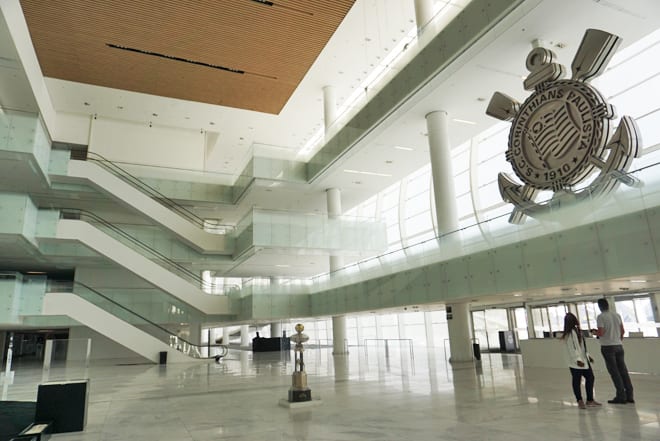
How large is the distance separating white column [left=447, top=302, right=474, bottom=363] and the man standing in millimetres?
9995

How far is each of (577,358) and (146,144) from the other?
30.4 m

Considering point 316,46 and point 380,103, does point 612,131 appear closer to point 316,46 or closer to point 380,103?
point 380,103

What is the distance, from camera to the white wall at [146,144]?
30.7 metres

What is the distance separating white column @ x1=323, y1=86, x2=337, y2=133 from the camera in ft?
87.9

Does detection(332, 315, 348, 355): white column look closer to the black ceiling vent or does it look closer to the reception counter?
the reception counter

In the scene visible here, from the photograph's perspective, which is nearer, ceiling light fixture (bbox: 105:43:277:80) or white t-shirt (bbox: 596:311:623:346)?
white t-shirt (bbox: 596:311:623:346)

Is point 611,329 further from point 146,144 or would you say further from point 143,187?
point 146,144

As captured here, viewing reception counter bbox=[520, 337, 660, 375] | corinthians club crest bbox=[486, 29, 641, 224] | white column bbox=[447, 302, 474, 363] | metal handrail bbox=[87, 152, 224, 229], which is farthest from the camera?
metal handrail bbox=[87, 152, 224, 229]

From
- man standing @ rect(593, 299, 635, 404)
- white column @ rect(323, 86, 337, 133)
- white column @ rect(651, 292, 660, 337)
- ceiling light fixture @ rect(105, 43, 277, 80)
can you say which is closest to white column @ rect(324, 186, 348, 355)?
white column @ rect(323, 86, 337, 133)

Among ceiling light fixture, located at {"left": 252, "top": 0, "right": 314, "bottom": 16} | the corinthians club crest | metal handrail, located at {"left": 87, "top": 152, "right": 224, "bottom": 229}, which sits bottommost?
the corinthians club crest

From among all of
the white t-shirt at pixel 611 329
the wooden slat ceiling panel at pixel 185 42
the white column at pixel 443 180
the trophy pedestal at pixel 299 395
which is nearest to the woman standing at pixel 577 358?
the white t-shirt at pixel 611 329

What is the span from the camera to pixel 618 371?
760cm

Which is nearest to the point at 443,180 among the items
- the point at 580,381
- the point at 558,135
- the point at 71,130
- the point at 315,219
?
the point at 558,135

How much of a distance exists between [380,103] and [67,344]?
52.2 feet
